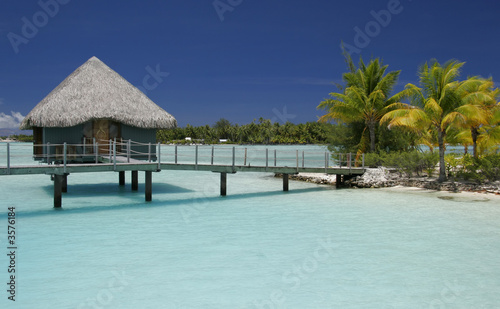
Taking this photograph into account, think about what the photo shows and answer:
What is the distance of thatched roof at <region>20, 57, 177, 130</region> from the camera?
51.8 ft

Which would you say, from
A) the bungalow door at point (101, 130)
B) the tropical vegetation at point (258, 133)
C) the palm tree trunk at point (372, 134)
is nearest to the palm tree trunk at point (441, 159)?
the palm tree trunk at point (372, 134)

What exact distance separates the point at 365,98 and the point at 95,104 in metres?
12.7

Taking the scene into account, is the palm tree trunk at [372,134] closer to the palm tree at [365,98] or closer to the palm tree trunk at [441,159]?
the palm tree at [365,98]

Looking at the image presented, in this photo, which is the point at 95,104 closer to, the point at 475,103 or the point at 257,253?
the point at 257,253

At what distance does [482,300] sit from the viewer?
21.1 ft

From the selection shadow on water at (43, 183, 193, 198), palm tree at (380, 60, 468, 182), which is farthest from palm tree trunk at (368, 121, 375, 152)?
shadow on water at (43, 183, 193, 198)

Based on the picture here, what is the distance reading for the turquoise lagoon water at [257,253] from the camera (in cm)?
663

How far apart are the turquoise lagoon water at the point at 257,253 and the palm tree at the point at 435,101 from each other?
335 cm

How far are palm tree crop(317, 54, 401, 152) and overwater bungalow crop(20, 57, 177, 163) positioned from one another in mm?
8444

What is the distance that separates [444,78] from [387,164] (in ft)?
15.4

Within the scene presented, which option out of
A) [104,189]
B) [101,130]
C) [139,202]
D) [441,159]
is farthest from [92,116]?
[441,159]

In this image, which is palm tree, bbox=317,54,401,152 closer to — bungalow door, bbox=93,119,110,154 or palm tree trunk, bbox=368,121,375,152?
palm tree trunk, bbox=368,121,375,152

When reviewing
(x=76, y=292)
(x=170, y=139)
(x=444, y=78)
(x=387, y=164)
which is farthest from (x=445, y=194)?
(x=170, y=139)

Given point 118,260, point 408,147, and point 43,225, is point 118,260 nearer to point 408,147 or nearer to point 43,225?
point 43,225
